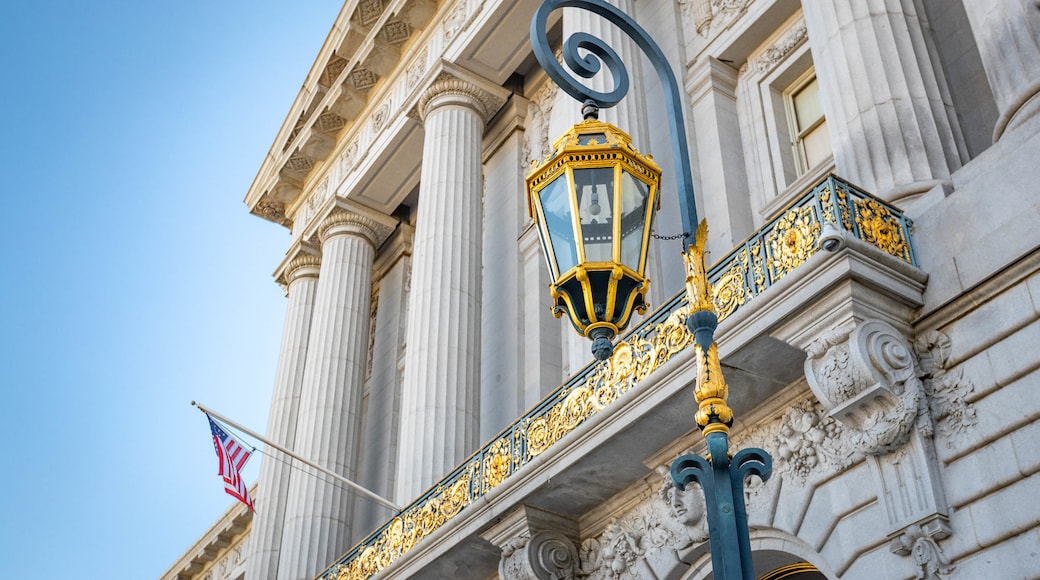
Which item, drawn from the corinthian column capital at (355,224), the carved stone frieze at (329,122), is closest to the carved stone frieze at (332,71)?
the carved stone frieze at (329,122)

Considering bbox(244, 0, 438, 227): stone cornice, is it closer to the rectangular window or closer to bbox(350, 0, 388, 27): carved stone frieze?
bbox(350, 0, 388, 27): carved stone frieze

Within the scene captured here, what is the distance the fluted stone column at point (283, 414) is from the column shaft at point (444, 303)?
232 inches

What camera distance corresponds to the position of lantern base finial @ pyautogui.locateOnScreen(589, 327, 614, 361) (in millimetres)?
7547

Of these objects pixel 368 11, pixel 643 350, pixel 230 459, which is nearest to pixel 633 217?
pixel 643 350

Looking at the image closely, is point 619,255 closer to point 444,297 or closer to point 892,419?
point 892,419

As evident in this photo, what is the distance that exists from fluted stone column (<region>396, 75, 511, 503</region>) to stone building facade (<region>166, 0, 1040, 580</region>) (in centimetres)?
6

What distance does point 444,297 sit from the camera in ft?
71.9

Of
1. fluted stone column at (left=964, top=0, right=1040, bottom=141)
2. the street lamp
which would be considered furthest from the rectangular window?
the street lamp

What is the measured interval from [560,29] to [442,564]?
13.0 metres

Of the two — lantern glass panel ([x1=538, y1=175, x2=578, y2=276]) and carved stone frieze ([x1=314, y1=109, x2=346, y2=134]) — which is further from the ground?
carved stone frieze ([x1=314, y1=109, x2=346, y2=134])

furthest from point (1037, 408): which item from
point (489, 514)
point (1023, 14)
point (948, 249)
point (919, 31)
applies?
point (489, 514)

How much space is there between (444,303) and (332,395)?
17.7ft

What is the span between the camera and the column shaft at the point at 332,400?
23297mm

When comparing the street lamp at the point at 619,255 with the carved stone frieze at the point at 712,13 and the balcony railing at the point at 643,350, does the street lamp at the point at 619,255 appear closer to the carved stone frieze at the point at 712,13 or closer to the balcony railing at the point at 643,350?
the balcony railing at the point at 643,350
